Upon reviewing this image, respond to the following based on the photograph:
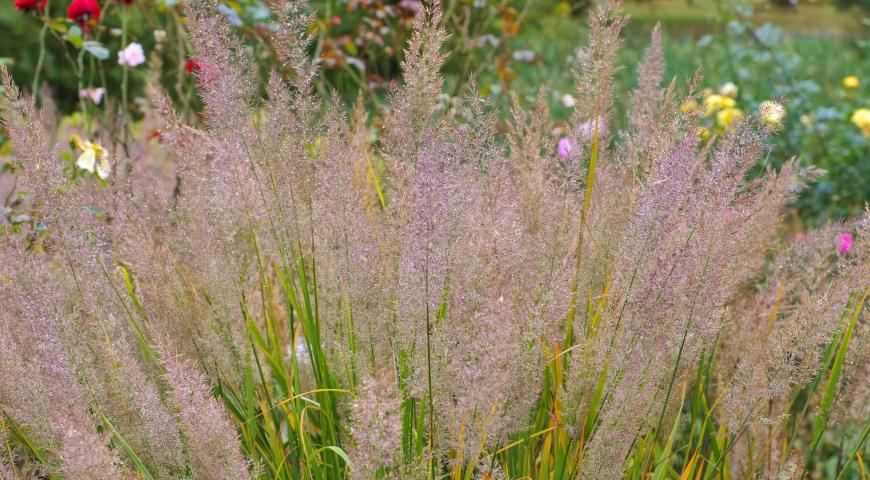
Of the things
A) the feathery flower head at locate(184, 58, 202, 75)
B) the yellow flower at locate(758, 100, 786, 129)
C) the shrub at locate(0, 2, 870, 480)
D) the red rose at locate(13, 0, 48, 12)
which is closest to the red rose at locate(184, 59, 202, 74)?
the feathery flower head at locate(184, 58, 202, 75)

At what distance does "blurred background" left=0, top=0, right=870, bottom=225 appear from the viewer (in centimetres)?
362

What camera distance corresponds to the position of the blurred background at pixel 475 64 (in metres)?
3.62

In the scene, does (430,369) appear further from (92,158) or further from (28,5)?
(28,5)

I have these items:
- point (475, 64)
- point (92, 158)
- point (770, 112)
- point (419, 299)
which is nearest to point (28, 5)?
point (92, 158)

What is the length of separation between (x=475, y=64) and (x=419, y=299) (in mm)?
6075

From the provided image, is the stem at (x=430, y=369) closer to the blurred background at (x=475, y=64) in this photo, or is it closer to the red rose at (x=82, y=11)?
the blurred background at (x=475, y=64)

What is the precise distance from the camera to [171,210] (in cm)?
208

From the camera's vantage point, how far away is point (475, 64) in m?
7.30

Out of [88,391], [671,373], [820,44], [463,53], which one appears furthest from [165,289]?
[820,44]

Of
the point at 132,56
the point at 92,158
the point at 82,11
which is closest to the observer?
the point at 92,158

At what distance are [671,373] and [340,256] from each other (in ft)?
2.19

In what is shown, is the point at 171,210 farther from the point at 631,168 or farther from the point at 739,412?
the point at 739,412

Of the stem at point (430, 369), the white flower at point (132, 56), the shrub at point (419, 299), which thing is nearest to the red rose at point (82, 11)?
the white flower at point (132, 56)

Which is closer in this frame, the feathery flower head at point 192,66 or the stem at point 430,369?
the stem at point 430,369
